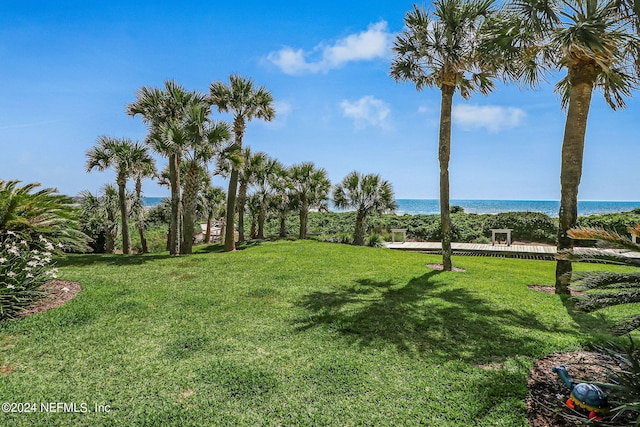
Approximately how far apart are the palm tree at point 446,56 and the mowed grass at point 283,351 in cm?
456

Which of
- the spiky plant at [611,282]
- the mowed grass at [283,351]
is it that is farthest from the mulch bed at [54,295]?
the spiky plant at [611,282]

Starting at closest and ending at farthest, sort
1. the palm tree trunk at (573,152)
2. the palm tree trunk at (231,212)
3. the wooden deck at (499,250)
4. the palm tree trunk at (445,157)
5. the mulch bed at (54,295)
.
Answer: the mulch bed at (54,295)
the palm tree trunk at (573,152)
the palm tree trunk at (445,157)
the palm tree trunk at (231,212)
the wooden deck at (499,250)

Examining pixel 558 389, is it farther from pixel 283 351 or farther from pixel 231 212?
pixel 231 212

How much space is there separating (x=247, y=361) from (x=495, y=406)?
2982 mm

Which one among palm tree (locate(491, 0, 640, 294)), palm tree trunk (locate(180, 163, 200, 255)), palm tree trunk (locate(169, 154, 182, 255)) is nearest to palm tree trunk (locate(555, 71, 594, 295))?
palm tree (locate(491, 0, 640, 294))

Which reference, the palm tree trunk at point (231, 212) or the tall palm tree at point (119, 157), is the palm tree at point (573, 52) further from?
the tall palm tree at point (119, 157)

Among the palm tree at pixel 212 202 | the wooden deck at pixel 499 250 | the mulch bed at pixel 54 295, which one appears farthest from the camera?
the palm tree at pixel 212 202

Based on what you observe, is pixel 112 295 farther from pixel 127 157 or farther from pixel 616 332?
pixel 127 157

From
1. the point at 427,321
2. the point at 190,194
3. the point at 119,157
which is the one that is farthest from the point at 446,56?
the point at 119,157

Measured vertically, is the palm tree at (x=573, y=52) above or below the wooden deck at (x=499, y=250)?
above

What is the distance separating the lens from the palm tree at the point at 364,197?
1897 cm

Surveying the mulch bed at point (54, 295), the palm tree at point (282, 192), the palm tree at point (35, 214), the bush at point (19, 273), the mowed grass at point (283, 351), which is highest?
the palm tree at point (282, 192)

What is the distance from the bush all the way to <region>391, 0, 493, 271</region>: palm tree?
10.8m

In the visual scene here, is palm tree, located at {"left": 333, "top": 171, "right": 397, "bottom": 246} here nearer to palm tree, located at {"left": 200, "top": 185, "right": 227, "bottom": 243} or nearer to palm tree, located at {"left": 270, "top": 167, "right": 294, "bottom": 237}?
palm tree, located at {"left": 270, "top": 167, "right": 294, "bottom": 237}
